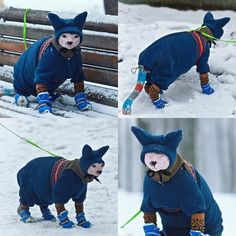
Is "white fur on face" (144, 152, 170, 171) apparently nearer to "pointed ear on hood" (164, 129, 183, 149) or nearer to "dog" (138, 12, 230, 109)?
"pointed ear on hood" (164, 129, 183, 149)

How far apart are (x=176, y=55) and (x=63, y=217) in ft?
1.54

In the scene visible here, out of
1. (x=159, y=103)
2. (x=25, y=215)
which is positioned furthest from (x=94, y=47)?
(x=25, y=215)

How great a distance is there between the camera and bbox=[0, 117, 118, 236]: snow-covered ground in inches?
52.6

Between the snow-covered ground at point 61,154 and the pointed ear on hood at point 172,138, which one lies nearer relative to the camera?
the pointed ear on hood at point 172,138

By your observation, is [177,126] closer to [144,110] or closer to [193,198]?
[144,110]

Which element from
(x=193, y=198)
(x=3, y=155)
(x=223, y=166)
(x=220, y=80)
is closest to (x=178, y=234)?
(x=193, y=198)

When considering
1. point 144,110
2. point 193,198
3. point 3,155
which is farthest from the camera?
point 3,155

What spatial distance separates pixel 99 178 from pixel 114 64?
Result: 0.95ft

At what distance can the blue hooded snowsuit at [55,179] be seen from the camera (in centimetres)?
128

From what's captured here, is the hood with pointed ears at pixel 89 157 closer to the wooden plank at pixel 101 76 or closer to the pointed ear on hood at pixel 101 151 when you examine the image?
the pointed ear on hood at pixel 101 151

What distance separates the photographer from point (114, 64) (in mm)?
1355

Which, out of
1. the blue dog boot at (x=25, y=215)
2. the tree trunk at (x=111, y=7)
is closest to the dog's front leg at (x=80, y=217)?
the blue dog boot at (x=25, y=215)

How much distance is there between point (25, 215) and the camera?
4.42ft

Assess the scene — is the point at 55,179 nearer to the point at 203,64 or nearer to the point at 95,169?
the point at 95,169
